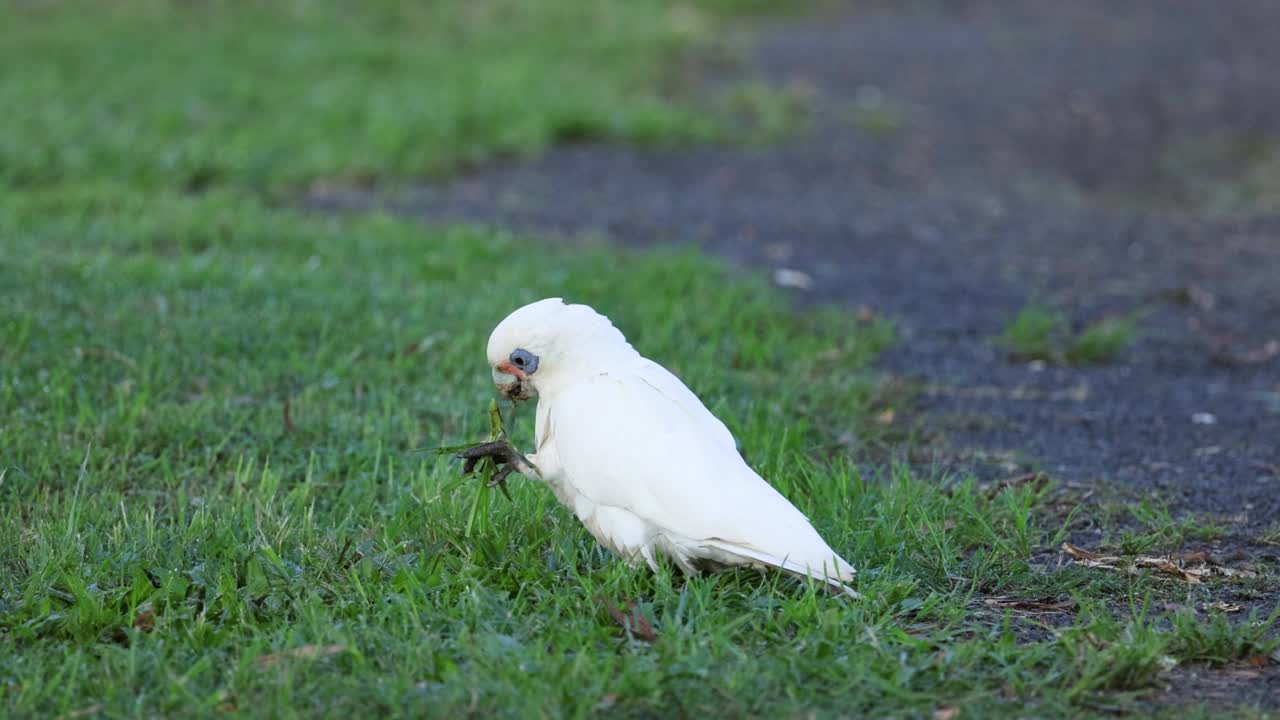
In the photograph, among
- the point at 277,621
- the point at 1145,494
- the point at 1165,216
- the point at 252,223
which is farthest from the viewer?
the point at 1165,216

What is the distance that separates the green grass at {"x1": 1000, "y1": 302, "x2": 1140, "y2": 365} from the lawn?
19.8 inches

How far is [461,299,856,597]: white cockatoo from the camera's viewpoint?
2.71 meters

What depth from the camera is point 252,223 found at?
600cm

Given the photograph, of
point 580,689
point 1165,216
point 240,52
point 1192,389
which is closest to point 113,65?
point 240,52

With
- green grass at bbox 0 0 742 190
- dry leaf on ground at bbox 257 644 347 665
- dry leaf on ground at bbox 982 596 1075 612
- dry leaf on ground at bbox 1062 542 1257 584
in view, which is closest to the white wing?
dry leaf on ground at bbox 982 596 1075 612

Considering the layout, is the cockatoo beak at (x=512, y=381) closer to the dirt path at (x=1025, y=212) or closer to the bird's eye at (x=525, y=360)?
the bird's eye at (x=525, y=360)

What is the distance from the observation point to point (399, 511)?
10.8ft

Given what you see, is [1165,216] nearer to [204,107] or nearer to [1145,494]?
[1145,494]

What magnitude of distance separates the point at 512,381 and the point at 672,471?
16.6 inches

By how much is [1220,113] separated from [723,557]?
8267 mm

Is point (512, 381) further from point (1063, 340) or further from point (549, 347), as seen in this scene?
point (1063, 340)

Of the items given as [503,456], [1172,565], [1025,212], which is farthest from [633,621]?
[1025,212]

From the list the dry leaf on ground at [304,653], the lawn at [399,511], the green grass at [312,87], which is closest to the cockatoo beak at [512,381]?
the lawn at [399,511]

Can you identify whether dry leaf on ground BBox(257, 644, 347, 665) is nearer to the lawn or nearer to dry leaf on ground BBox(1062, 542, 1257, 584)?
the lawn
